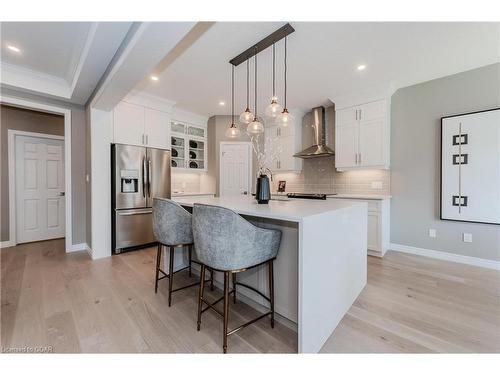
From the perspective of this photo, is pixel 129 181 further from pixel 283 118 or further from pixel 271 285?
pixel 271 285

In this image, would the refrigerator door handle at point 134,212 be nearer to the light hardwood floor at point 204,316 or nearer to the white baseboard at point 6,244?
the light hardwood floor at point 204,316

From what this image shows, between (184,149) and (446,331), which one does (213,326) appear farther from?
(184,149)

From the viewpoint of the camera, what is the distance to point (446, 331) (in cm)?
160

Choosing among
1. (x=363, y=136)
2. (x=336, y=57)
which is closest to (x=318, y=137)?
(x=363, y=136)

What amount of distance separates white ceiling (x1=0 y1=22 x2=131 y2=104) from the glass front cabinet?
5.36 ft

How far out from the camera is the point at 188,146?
477cm

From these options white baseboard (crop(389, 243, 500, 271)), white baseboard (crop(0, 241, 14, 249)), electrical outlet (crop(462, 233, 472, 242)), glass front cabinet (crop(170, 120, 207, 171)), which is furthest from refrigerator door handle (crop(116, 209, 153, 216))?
electrical outlet (crop(462, 233, 472, 242))

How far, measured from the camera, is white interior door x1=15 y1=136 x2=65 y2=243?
3820 mm

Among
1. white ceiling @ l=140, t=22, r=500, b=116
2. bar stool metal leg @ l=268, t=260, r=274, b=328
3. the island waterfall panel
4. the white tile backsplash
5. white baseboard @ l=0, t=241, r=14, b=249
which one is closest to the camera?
bar stool metal leg @ l=268, t=260, r=274, b=328

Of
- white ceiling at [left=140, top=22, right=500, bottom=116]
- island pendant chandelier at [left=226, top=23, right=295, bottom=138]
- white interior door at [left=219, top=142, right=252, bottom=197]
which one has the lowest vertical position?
white interior door at [left=219, top=142, right=252, bottom=197]

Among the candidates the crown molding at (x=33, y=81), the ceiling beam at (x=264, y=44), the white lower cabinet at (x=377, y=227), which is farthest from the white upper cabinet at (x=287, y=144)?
the crown molding at (x=33, y=81)

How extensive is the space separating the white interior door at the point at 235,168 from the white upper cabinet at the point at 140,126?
4.30ft

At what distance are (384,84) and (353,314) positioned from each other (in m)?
3.19

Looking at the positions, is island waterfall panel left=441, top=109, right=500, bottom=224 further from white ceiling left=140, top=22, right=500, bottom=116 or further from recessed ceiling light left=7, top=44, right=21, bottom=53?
recessed ceiling light left=7, top=44, right=21, bottom=53
